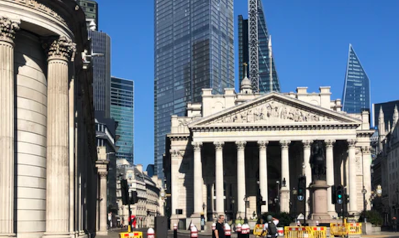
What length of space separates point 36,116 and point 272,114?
9396cm

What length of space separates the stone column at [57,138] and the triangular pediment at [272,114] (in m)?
89.6

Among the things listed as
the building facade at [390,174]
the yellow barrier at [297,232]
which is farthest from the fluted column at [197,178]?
the yellow barrier at [297,232]

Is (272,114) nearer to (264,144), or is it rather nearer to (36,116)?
A: (264,144)

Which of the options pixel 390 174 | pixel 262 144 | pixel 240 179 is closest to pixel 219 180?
pixel 240 179

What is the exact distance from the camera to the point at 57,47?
34344 millimetres

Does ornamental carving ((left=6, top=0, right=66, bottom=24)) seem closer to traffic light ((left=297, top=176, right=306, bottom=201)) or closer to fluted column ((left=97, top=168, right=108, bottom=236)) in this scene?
traffic light ((left=297, top=176, right=306, bottom=201))

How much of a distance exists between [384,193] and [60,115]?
15258cm

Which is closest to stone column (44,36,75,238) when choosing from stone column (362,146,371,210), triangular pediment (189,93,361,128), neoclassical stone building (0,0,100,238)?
neoclassical stone building (0,0,100,238)

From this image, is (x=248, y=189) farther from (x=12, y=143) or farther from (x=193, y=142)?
(x=12, y=143)

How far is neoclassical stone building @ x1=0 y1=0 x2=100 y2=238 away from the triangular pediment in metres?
89.3

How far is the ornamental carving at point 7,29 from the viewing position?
30.3m

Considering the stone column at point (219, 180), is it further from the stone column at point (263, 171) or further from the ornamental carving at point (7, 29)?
the ornamental carving at point (7, 29)

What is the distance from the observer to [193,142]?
12488 centimetres

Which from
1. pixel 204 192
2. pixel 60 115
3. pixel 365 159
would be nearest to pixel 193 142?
pixel 204 192
